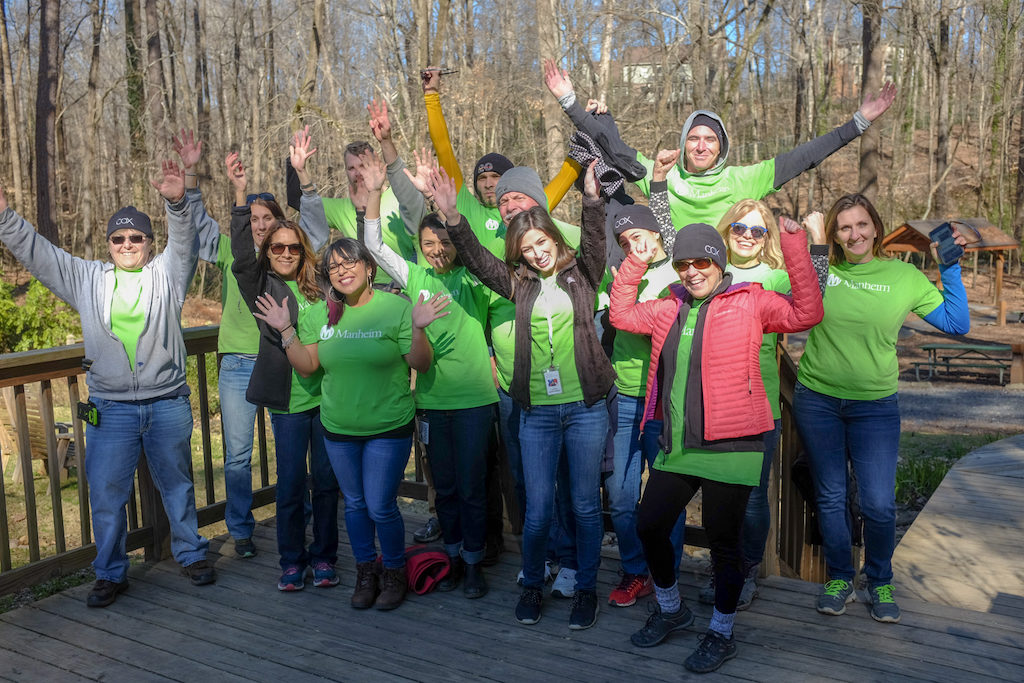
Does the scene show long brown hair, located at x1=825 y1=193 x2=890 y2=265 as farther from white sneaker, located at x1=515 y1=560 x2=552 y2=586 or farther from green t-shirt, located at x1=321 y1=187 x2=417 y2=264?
green t-shirt, located at x1=321 y1=187 x2=417 y2=264

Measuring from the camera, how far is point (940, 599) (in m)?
4.02

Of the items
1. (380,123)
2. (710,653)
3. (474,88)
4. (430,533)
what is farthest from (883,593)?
(474,88)

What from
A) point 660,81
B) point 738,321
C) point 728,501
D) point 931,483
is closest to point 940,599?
point 728,501

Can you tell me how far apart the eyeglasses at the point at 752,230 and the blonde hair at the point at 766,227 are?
0.02 metres

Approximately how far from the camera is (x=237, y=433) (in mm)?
4469

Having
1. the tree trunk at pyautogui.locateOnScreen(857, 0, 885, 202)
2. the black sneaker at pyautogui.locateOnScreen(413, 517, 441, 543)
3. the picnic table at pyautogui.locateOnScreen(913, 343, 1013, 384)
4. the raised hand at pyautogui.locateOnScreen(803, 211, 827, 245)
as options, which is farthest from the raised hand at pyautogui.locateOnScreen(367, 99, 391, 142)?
the tree trunk at pyautogui.locateOnScreen(857, 0, 885, 202)

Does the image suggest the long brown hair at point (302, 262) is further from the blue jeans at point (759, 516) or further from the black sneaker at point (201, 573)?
the blue jeans at point (759, 516)

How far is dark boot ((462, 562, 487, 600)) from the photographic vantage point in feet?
13.4

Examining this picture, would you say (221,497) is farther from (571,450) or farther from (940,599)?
(940,599)

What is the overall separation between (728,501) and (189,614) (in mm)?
2426

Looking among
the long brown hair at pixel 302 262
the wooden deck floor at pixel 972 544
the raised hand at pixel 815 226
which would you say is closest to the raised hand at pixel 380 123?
the long brown hair at pixel 302 262

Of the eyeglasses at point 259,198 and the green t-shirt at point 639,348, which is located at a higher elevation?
the eyeglasses at point 259,198

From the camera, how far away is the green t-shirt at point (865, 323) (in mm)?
3545

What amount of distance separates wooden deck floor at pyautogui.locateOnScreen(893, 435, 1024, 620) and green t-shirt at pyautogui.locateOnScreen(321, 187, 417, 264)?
2.96m
